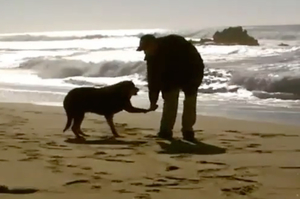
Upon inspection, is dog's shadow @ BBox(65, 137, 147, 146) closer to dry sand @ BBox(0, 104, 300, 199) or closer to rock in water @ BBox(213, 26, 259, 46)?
dry sand @ BBox(0, 104, 300, 199)

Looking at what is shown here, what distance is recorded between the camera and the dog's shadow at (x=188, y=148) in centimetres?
547

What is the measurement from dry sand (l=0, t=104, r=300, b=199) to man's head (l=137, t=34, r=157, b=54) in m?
1.05

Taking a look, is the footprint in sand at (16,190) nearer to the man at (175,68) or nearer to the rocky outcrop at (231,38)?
the man at (175,68)

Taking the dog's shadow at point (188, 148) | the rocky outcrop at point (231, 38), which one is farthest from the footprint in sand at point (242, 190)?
the rocky outcrop at point (231, 38)

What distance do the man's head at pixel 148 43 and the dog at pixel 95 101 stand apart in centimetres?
45

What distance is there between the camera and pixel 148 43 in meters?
6.35

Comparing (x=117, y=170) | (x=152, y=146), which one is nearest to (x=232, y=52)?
(x=152, y=146)

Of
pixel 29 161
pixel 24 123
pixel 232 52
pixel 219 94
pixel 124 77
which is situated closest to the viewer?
pixel 29 161

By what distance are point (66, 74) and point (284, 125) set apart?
12.0m

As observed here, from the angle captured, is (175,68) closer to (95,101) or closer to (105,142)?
(95,101)

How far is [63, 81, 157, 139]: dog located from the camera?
627 centimetres

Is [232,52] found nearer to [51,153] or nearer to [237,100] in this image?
[237,100]

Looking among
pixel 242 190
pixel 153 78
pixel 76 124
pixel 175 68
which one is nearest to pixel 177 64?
pixel 175 68

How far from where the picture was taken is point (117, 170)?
451 cm
